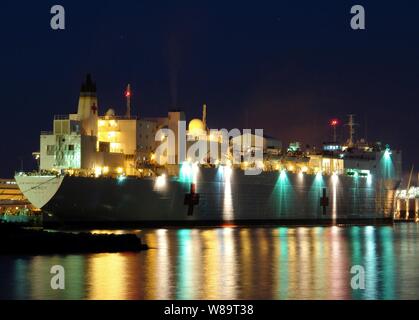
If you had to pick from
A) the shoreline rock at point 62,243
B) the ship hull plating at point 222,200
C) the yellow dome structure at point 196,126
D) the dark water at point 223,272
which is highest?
the yellow dome structure at point 196,126

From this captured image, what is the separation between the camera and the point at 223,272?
30.5 meters

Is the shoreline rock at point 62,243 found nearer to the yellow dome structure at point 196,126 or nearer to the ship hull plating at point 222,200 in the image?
the ship hull plating at point 222,200

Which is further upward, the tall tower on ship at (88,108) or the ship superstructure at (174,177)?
the tall tower on ship at (88,108)

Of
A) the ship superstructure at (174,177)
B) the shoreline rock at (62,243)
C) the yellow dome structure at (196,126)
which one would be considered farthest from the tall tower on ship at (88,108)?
the shoreline rock at (62,243)

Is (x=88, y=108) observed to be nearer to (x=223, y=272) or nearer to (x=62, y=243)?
(x=62, y=243)

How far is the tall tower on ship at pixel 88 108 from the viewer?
52.9 m

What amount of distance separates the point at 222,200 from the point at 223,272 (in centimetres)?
2831

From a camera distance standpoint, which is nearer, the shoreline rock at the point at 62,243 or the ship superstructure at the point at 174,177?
the shoreline rock at the point at 62,243

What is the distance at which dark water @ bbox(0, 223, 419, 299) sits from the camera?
2531 cm

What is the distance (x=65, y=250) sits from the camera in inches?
1442

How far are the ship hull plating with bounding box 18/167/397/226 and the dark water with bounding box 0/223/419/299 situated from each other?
771 cm

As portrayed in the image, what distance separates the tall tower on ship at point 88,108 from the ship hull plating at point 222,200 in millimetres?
3604

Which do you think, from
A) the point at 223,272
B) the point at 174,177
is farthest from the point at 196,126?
the point at 223,272
